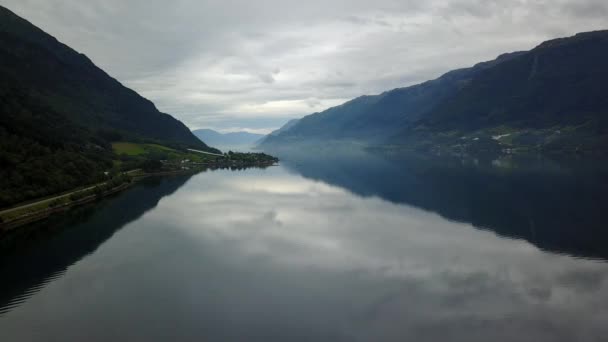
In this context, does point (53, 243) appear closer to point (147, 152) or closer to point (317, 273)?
point (317, 273)

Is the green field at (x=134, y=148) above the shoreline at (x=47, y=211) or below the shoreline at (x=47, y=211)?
above

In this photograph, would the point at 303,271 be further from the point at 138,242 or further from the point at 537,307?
the point at 138,242

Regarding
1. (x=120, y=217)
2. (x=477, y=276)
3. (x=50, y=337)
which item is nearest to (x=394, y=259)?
(x=477, y=276)

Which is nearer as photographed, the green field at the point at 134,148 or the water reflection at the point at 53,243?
the water reflection at the point at 53,243

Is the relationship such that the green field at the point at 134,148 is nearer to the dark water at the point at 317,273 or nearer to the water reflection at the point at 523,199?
the water reflection at the point at 523,199

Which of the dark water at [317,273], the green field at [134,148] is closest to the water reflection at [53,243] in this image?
the dark water at [317,273]

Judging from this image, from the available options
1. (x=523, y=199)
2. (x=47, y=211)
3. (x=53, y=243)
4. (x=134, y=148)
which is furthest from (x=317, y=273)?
(x=134, y=148)
